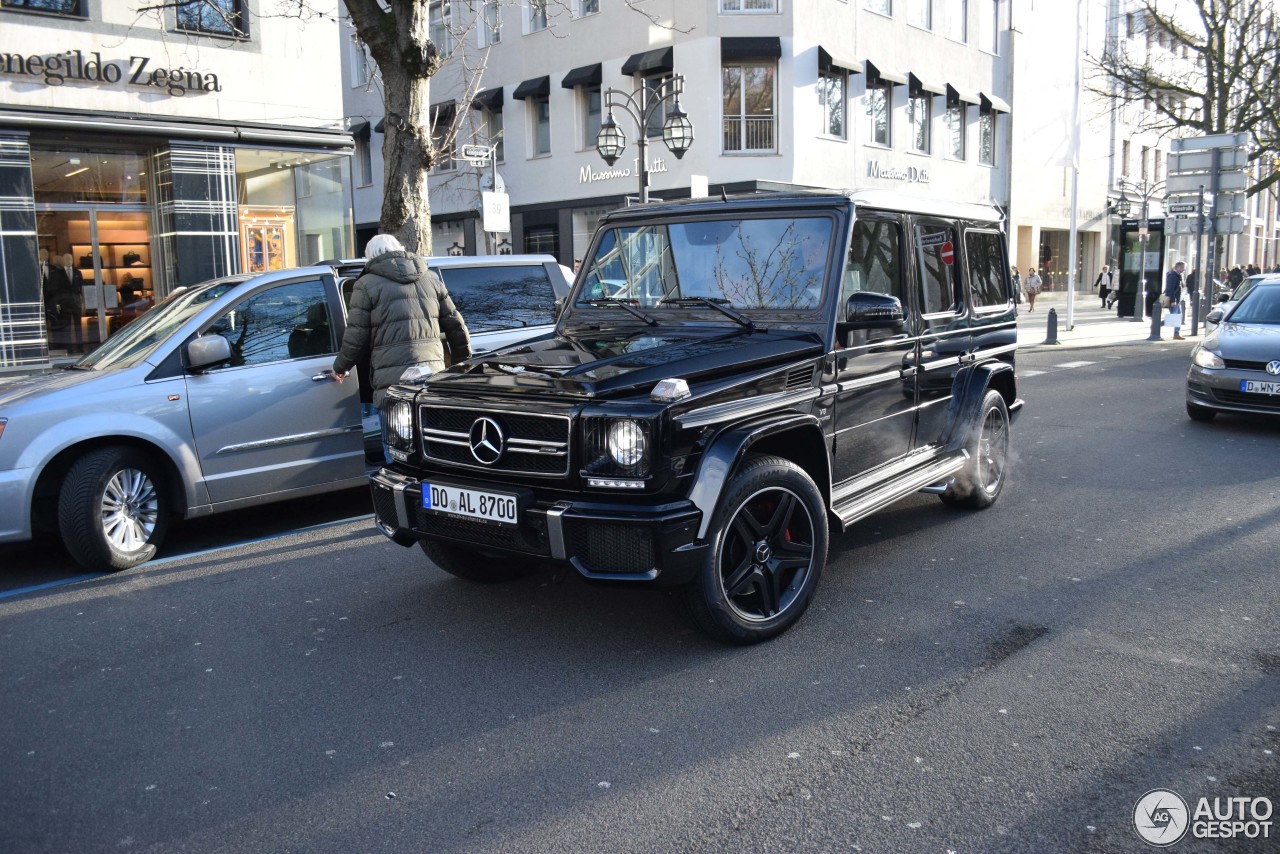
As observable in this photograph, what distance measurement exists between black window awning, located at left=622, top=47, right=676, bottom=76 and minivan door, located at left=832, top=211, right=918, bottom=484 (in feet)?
72.0

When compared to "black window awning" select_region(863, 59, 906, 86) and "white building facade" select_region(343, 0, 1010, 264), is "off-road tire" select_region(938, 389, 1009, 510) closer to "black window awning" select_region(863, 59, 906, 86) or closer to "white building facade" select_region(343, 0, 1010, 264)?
"white building facade" select_region(343, 0, 1010, 264)

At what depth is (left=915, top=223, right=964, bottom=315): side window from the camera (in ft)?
19.6

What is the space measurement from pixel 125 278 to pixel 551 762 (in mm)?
14787

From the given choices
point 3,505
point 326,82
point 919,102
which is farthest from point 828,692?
point 919,102

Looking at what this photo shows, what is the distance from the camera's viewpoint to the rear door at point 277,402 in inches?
256

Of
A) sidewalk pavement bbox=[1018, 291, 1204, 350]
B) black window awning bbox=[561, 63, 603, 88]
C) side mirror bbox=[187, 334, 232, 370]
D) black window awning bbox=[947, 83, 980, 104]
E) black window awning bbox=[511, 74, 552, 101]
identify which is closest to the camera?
side mirror bbox=[187, 334, 232, 370]

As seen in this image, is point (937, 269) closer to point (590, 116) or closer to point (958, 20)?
point (590, 116)

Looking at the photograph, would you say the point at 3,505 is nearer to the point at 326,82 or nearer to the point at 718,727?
the point at 718,727

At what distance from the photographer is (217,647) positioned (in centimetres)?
478

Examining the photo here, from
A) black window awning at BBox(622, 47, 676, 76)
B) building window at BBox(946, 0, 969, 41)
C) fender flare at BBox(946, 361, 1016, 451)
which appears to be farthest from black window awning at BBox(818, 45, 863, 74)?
fender flare at BBox(946, 361, 1016, 451)

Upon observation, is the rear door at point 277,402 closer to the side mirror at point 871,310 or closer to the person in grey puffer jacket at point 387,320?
the person in grey puffer jacket at point 387,320

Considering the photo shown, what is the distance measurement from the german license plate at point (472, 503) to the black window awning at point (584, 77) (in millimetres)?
25111

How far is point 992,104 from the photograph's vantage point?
108ft

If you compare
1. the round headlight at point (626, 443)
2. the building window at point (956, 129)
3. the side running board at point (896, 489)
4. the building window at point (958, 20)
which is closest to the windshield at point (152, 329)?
the round headlight at point (626, 443)
